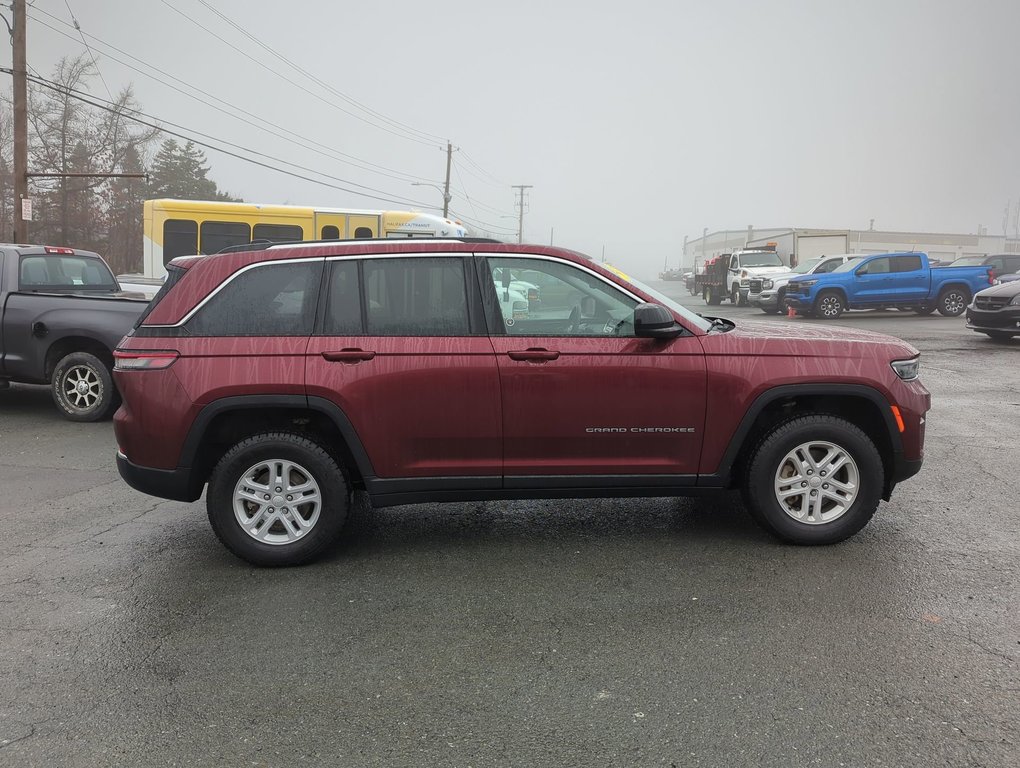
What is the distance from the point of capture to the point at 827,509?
14.5 ft

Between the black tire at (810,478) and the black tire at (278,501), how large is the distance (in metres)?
2.38

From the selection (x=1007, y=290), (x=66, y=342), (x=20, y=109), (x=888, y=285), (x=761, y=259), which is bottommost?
(x=66, y=342)

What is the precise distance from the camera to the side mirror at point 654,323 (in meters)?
4.07

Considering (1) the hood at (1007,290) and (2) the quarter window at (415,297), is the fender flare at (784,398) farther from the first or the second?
(1) the hood at (1007,290)

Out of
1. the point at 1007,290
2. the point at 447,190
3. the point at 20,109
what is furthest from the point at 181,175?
the point at 1007,290

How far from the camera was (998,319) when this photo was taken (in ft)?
46.9

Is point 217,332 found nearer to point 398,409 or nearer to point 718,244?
point 398,409

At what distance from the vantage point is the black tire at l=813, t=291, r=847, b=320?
2111 centimetres

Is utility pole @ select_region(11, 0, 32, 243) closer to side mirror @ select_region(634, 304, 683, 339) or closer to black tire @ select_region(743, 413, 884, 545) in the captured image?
side mirror @ select_region(634, 304, 683, 339)

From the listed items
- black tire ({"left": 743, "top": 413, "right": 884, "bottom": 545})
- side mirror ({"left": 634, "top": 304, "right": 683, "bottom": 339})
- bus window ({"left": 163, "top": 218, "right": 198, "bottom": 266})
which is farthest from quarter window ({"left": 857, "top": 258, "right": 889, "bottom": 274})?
side mirror ({"left": 634, "top": 304, "right": 683, "bottom": 339})

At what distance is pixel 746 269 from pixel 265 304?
25.6m

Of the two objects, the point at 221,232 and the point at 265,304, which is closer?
the point at 265,304

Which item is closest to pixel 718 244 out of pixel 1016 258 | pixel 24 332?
pixel 1016 258

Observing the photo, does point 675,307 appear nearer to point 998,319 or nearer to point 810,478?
point 810,478
